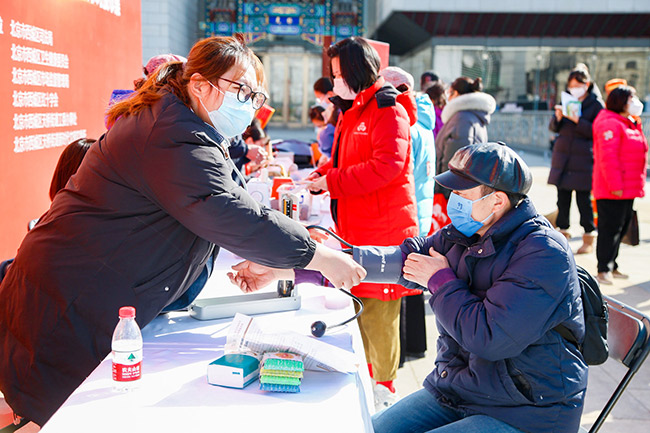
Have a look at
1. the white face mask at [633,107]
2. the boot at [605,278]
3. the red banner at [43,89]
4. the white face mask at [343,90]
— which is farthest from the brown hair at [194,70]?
the boot at [605,278]

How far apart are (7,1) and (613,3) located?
754 inches

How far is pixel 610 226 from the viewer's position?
5109 mm

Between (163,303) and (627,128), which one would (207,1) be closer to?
(627,128)

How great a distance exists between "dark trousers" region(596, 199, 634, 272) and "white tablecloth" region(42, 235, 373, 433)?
4.08 metres

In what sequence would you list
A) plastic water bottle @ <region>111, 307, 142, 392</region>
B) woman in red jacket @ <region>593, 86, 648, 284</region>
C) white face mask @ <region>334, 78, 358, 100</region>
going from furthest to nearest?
woman in red jacket @ <region>593, 86, 648, 284</region> → white face mask @ <region>334, 78, 358, 100</region> → plastic water bottle @ <region>111, 307, 142, 392</region>

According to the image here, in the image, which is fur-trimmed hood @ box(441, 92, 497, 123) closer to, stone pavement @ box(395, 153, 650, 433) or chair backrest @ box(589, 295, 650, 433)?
stone pavement @ box(395, 153, 650, 433)

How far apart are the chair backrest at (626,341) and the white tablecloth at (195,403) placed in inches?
30.8

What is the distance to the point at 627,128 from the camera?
16.5 ft

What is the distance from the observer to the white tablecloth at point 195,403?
49.6 inches

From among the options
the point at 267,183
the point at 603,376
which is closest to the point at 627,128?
the point at 603,376

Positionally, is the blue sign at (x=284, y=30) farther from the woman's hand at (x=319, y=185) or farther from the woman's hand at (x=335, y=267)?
the woman's hand at (x=335, y=267)

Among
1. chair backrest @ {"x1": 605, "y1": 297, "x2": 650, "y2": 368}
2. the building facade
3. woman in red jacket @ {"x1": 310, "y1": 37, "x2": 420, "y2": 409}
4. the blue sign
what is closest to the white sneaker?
woman in red jacket @ {"x1": 310, "y1": 37, "x2": 420, "y2": 409}

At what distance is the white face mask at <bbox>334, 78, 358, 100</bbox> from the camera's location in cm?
284

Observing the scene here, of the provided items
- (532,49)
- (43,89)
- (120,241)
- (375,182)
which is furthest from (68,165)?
(532,49)
